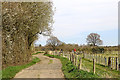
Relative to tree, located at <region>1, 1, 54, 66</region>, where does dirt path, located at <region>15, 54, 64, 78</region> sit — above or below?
below

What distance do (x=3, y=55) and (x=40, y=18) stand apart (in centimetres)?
1034

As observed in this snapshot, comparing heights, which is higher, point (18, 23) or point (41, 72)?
point (18, 23)

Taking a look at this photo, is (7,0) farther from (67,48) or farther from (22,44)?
(67,48)

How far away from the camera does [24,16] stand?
804 inches

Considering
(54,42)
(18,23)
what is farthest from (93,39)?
(18,23)

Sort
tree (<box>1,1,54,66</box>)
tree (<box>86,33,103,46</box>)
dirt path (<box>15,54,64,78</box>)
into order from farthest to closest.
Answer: tree (<box>86,33,103,46</box>) → tree (<box>1,1,54,66</box>) → dirt path (<box>15,54,64,78</box>)

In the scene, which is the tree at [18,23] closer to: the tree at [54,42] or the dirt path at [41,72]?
the dirt path at [41,72]

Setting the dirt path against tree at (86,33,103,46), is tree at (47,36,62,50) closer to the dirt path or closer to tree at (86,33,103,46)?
tree at (86,33,103,46)

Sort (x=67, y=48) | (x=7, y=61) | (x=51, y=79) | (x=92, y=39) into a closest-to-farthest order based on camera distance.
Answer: (x=51, y=79) < (x=7, y=61) < (x=67, y=48) < (x=92, y=39)

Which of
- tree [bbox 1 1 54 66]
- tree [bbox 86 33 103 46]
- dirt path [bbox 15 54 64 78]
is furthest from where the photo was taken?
tree [bbox 86 33 103 46]

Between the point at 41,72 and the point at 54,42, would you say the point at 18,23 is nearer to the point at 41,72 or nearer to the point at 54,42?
the point at 41,72

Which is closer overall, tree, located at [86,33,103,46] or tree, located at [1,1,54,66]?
tree, located at [1,1,54,66]

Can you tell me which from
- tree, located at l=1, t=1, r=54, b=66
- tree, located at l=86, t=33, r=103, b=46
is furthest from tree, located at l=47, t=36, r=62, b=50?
tree, located at l=1, t=1, r=54, b=66

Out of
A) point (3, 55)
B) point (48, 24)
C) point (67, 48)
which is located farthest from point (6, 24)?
point (67, 48)
